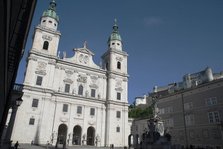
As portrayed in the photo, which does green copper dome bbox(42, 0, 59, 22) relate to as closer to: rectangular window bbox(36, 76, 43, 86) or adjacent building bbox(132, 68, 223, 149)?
rectangular window bbox(36, 76, 43, 86)

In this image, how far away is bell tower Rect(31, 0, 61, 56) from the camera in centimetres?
3734

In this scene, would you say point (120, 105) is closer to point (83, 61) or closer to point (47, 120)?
point (83, 61)

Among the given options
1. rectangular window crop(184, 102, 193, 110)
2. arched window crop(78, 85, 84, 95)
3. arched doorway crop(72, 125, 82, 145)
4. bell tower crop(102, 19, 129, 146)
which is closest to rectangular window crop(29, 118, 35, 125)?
arched doorway crop(72, 125, 82, 145)

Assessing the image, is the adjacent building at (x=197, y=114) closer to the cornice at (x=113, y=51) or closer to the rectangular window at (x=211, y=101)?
the rectangular window at (x=211, y=101)

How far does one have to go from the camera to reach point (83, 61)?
42.2 m

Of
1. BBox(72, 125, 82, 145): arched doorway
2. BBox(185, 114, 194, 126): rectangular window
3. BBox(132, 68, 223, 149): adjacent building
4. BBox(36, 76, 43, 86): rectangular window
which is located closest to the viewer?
BBox(132, 68, 223, 149): adjacent building

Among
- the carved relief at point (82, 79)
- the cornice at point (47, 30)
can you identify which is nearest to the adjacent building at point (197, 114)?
the carved relief at point (82, 79)

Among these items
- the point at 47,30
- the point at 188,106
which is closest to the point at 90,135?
the point at 188,106

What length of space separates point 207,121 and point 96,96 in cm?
2102

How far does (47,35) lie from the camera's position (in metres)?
38.8

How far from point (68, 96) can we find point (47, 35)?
12676 millimetres

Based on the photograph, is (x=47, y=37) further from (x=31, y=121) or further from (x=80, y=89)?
(x=31, y=121)

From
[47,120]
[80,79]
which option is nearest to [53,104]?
[47,120]

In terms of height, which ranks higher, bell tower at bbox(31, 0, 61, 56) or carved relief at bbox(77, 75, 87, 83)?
bell tower at bbox(31, 0, 61, 56)
